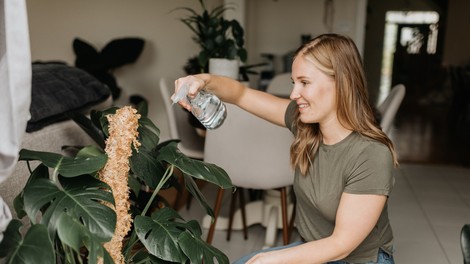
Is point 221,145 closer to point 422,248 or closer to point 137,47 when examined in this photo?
point 422,248

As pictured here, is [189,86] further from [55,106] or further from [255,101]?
[55,106]

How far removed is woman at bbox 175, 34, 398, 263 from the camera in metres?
1.35

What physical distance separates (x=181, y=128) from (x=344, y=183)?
209 cm

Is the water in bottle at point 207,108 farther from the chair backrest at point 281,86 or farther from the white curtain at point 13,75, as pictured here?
the chair backrest at point 281,86

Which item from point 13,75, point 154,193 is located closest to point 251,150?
point 154,193

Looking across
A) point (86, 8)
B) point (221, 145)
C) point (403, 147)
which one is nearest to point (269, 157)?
point (221, 145)

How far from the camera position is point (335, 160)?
4.94 ft

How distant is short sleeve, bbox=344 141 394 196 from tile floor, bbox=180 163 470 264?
1531 millimetres

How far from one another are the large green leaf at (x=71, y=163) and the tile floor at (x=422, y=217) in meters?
1.69

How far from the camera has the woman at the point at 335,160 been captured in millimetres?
1350

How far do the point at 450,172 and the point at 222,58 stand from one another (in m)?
2.55

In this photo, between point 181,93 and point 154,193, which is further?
point 154,193

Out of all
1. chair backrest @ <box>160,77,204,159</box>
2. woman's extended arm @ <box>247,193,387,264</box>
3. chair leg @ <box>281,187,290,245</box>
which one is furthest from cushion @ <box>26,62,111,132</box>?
woman's extended arm @ <box>247,193,387,264</box>

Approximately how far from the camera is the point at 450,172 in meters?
4.75
